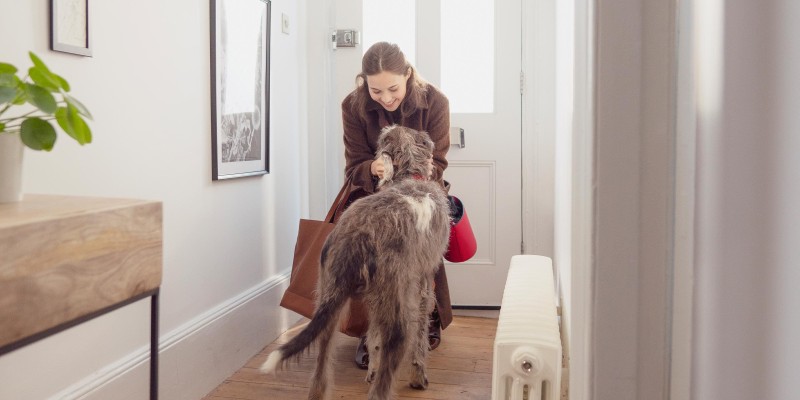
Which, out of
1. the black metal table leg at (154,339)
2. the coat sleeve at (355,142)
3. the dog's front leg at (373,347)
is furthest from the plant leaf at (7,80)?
the coat sleeve at (355,142)

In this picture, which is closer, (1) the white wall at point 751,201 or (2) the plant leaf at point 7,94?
(1) the white wall at point 751,201

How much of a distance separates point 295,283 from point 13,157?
1.53 meters

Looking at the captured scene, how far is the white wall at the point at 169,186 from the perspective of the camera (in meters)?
1.87

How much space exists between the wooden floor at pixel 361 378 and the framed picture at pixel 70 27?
130 centimetres

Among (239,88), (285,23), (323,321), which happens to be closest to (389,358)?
(323,321)

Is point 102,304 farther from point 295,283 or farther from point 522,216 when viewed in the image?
point 522,216

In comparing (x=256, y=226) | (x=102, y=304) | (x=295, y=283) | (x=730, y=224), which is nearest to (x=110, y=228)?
(x=102, y=304)

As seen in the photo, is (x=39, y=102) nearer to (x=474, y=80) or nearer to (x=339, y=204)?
(x=339, y=204)

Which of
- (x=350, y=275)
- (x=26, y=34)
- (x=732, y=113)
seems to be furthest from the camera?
(x=350, y=275)

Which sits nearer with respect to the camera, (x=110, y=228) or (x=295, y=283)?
(x=110, y=228)

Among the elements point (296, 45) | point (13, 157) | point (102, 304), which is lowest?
point (102, 304)

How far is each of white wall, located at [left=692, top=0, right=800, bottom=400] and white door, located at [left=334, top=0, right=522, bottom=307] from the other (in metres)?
3.15

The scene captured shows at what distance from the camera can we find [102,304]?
1306 mm

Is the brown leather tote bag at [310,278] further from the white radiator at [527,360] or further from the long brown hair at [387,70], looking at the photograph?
the white radiator at [527,360]
